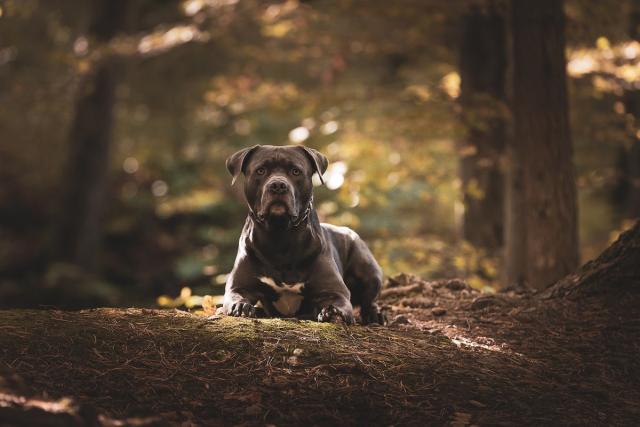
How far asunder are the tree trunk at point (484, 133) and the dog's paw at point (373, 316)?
181 inches

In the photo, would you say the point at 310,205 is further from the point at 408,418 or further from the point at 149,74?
the point at 149,74

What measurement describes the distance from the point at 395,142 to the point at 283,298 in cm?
608

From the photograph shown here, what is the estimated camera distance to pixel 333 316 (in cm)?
513

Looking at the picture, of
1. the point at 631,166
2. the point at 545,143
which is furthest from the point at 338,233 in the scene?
the point at 631,166

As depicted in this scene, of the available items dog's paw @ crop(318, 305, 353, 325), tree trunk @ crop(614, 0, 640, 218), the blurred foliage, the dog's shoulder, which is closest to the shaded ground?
dog's paw @ crop(318, 305, 353, 325)

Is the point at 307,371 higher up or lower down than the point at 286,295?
lower down

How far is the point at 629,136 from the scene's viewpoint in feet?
30.0

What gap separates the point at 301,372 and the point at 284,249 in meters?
1.41

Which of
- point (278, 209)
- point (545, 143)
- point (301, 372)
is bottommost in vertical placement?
point (301, 372)

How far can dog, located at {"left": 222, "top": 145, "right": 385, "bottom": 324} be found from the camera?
16.7 ft

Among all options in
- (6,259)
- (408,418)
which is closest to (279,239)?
(408,418)

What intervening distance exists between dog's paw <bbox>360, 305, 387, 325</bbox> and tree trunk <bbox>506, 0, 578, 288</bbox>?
8.17 ft

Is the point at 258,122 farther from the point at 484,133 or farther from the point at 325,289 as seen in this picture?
the point at 325,289

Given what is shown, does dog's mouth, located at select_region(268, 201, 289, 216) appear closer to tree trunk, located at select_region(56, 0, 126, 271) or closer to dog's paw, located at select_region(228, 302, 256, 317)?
dog's paw, located at select_region(228, 302, 256, 317)
